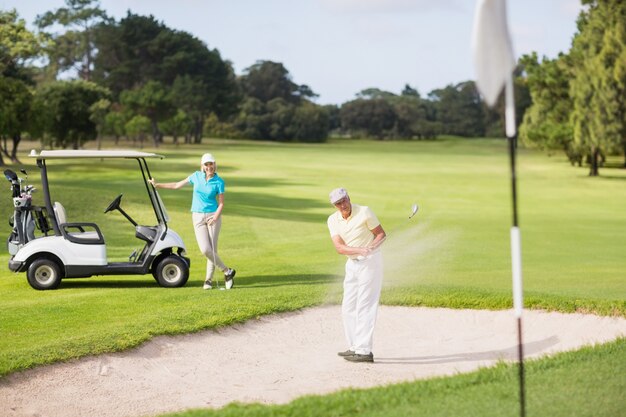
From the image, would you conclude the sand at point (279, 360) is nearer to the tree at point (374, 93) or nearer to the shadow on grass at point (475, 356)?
the shadow on grass at point (475, 356)

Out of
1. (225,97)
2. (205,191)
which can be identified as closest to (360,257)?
(205,191)

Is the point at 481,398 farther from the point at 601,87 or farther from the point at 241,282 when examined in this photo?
the point at 601,87

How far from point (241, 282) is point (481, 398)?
867cm

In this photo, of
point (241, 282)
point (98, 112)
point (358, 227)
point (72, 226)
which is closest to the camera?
point (358, 227)

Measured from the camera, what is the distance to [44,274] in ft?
51.2

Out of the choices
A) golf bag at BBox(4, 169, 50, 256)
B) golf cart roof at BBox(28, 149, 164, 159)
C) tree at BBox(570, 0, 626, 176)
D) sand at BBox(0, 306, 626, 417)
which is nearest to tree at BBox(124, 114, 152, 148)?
tree at BBox(570, 0, 626, 176)

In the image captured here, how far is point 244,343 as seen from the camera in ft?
39.2

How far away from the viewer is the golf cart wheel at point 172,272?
52.0 feet

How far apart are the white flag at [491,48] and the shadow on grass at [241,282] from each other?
976 centimetres

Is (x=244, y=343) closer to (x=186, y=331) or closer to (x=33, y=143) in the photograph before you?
(x=186, y=331)

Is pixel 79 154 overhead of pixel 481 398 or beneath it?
overhead

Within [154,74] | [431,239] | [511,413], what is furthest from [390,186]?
[154,74]

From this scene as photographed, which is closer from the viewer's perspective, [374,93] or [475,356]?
[475,356]

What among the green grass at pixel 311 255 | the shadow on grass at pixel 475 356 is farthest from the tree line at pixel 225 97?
the shadow on grass at pixel 475 356
